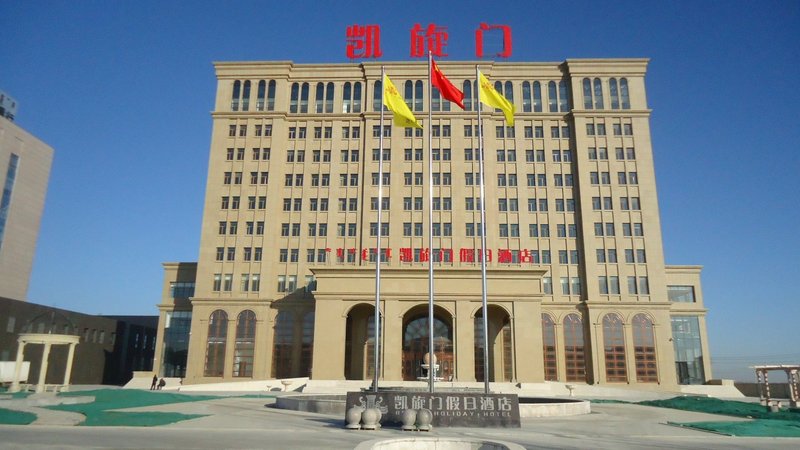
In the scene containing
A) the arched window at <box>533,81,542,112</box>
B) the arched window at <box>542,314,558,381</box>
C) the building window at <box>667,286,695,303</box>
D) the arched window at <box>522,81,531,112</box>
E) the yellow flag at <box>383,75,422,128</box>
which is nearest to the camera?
the yellow flag at <box>383,75,422,128</box>

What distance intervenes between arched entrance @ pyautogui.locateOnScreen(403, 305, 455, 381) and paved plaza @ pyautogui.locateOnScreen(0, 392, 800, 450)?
930 inches

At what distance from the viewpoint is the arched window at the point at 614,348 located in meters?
45.9

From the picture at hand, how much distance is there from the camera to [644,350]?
1822 inches

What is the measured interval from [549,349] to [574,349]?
7.36ft

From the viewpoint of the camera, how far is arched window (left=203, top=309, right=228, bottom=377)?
46594 mm

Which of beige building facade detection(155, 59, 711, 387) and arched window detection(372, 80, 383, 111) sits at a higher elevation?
arched window detection(372, 80, 383, 111)

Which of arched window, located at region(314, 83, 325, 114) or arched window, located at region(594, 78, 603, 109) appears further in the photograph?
arched window, located at region(314, 83, 325, 114)

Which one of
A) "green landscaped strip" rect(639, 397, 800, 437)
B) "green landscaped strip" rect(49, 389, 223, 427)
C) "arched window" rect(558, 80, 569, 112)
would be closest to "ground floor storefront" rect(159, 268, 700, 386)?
"green landscaped strip" rect(639, 397, 800, 437)

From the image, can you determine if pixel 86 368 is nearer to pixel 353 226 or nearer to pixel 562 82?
pixel 353 226

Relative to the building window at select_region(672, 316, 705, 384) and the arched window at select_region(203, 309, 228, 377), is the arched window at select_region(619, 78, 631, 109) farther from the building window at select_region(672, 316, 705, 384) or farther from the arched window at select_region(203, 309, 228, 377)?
the arched window at select_region(203, 309, 228, 377)

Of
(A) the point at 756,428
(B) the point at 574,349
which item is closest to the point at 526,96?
(B) the point at 574,349

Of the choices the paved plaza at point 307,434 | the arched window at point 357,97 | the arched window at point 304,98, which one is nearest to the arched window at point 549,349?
the paved plaza at point 307,434

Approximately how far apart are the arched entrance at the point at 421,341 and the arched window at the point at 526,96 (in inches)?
896

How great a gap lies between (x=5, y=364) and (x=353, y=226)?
28648 mm
